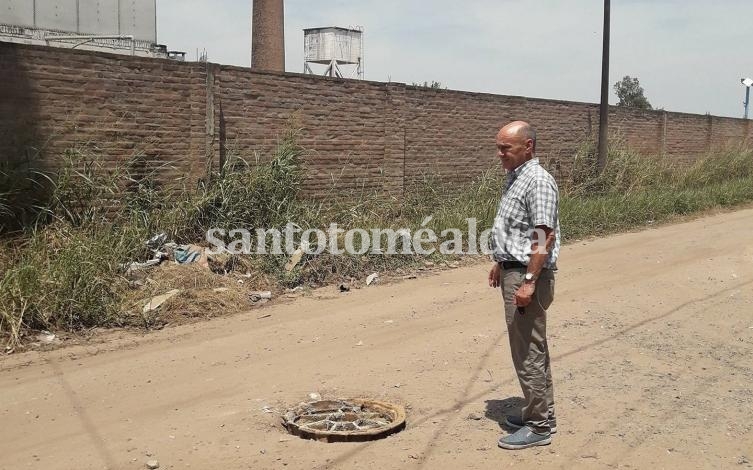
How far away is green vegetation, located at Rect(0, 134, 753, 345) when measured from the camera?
6.47m

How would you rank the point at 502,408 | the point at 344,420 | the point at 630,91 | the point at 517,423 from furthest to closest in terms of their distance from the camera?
the point at 630,91, the point at 502,408, the point at 344,420, the point at 517,423

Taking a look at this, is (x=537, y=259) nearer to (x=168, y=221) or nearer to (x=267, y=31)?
(x=168, y=221)

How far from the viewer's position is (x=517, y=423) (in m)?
4.24

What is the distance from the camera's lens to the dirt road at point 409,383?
394 centimetres

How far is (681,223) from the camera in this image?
14.6 m

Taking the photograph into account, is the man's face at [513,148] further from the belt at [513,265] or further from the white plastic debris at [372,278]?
the white plastic debris at [372,278]

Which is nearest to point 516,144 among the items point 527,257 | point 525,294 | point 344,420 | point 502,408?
point 527,257

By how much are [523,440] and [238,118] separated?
6.91 metres

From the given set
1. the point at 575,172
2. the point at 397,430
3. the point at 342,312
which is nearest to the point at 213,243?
the point at 342,312

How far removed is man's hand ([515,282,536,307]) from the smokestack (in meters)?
18.7

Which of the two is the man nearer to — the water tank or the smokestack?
the smokestack

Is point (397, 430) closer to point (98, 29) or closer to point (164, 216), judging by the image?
point (164, 216)

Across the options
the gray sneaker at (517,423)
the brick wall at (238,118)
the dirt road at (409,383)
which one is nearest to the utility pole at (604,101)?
the brick wall at (238,118)

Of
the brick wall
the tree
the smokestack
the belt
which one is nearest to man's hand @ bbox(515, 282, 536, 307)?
the belt
